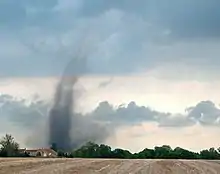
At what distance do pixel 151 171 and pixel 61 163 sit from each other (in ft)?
30.4

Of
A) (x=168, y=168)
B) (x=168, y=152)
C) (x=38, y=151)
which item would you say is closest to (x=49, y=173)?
(x=168, y=168)

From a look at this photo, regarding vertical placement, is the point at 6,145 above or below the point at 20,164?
above

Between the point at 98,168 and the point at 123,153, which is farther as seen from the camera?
the point at 123,153

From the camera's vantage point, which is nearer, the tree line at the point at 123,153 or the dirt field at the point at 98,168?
the dirt field at the point at 98,168

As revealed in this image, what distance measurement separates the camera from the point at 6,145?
379 ft

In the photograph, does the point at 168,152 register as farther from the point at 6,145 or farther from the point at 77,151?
the point at 6,145

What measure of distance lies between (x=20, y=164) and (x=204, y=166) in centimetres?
1721

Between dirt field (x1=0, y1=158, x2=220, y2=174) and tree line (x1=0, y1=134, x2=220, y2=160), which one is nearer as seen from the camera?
dirt field (x1=0, y1=158, x2=220, y2=174)

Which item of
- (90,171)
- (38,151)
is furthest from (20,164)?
(38,151)

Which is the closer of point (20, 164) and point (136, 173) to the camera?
point (136, 173)

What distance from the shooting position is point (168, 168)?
5500cm

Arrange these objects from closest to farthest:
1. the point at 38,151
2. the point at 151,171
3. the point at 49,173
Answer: the point at 49,173 < the point at 151,171 < the point at 38,151

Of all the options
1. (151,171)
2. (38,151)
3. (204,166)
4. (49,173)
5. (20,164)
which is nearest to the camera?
(49,173)

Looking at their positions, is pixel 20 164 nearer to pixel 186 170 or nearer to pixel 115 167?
pixel 115 167
